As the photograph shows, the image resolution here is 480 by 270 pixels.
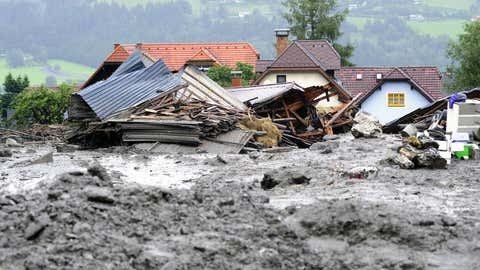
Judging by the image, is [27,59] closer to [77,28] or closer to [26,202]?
[77,28]

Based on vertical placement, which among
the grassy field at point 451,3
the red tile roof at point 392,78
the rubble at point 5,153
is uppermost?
the grassy field at point 451,3

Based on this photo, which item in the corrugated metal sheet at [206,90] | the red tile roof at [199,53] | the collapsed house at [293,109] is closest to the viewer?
the corrugated metal sheet at [206,90]

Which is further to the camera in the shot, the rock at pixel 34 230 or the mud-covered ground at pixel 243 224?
the rock at pixel 34 230

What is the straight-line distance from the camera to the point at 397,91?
163 feet

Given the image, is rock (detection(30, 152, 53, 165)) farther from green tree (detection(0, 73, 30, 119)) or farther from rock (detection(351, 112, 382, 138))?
green tree (detection(0, 73, 30, 119))

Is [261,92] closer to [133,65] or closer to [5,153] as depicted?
[133,65]

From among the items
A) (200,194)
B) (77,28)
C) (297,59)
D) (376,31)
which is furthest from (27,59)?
(200,194)

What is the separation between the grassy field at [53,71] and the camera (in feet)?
394

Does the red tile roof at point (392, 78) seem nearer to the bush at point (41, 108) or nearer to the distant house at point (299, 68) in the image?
the distant house at point (299, 68)

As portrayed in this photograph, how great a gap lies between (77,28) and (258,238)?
6084 inches

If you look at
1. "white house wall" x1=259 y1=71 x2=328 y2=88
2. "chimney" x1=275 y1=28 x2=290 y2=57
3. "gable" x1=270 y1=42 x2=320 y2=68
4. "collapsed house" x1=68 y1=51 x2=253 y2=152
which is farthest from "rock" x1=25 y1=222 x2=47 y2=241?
"chimney" x1=275 y1=28 x2=290 y2=57

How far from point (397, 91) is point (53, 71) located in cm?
8652

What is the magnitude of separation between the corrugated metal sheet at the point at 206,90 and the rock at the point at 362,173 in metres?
8.79

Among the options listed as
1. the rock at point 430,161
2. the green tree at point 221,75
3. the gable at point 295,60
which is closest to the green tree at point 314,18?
the gable at point 295,60
